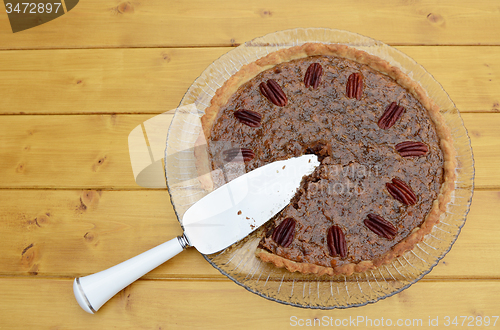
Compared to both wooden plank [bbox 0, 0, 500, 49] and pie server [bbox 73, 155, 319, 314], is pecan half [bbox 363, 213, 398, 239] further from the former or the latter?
wooden plank [bbox 0, 0, 500, 49]

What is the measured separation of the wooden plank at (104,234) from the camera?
7.43 feet

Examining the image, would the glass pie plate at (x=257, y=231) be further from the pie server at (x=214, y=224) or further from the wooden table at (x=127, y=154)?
the wooden table at (x=127, y=154)

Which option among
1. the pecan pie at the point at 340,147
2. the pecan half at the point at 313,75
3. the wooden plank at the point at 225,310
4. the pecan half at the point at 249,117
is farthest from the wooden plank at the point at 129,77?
the wooden plank at the point at 225,310

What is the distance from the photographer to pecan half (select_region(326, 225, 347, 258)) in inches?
80.9

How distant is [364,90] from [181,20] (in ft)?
5.54

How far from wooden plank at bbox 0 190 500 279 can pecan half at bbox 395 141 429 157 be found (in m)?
0.61

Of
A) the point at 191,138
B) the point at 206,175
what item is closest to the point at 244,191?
the point at 206,175

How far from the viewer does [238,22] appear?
9.28 feet

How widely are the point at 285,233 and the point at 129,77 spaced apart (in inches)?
71.9

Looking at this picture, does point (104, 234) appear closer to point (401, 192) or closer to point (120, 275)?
point (120, 275)

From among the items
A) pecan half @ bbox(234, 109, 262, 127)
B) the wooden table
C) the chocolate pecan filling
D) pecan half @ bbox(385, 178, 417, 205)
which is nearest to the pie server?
the chocolate pecan filling

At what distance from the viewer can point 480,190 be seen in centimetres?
239

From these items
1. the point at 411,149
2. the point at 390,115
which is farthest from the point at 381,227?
the point at 390,115

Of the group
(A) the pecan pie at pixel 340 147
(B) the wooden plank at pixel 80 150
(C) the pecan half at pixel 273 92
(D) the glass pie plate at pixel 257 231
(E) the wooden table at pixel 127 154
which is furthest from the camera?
(B) the wooden plank at pixel 80 150
